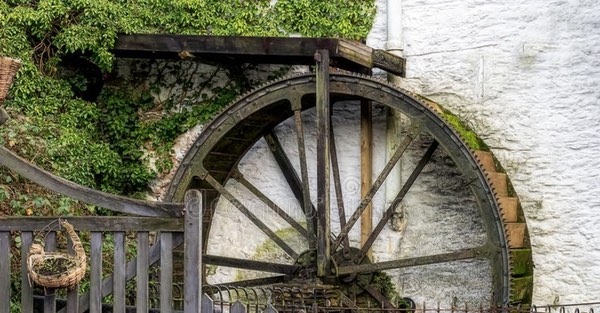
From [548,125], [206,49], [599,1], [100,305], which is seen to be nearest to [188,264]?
[100,305]

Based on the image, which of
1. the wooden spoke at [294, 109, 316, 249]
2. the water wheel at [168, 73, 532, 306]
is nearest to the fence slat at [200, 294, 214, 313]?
the water wheel at [168, 73, 532, 306]

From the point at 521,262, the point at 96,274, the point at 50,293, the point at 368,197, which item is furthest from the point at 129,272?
the point at 521,262

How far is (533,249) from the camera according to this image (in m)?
7.51

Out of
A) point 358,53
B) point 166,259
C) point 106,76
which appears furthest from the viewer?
point 106,76

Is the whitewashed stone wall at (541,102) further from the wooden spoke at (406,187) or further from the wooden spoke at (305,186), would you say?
the wooden spoke at (305,186)

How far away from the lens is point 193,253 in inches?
198

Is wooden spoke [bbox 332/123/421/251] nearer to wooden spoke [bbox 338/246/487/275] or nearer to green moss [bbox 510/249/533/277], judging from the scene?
wooden spoke [bbox 338/246/487/275]

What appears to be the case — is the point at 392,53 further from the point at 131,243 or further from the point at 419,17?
the point at 131,243

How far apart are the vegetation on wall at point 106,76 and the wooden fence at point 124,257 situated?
226cm

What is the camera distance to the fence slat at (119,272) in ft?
17.1

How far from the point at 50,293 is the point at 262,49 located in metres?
3.05

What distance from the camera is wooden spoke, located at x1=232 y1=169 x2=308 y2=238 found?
8.20 meters

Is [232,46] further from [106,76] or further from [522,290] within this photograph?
[522,290]

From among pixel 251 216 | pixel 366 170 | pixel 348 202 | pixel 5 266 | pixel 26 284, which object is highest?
pixel 366 170
